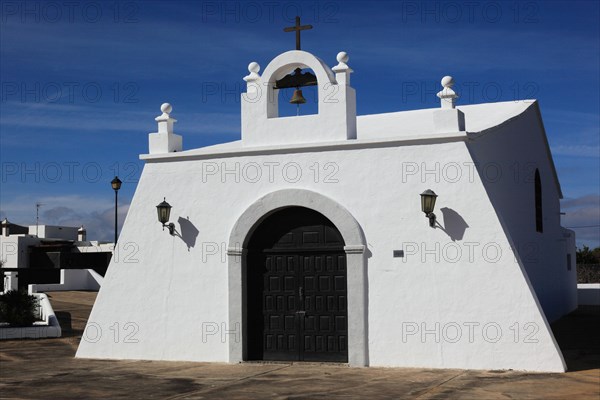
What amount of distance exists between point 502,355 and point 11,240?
3433cm

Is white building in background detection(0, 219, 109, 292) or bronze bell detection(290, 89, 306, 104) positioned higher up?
bronze bell detection(290, 89, 306, 104)

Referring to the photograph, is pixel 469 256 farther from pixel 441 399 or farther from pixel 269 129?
pixel 269 129

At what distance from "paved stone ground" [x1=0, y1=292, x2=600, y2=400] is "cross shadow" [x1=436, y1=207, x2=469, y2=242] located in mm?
2064

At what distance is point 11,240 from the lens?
4009cm

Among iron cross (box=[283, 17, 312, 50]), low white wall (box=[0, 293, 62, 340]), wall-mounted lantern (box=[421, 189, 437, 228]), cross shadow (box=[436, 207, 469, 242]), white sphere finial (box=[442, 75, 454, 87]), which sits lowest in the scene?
low white wall (box=[0, 293, 62, 340])

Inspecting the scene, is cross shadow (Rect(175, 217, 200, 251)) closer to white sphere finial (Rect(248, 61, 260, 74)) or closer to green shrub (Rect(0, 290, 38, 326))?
white sphere finial (Rect(248, 61, 260, 74))

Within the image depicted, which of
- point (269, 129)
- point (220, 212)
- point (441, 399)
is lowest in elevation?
point (441, 399)

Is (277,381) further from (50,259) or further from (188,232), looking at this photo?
(50,259)

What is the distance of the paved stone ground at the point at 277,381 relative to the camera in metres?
9.55

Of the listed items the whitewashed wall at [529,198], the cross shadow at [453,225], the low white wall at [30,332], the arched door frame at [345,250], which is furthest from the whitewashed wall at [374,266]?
the low white wall at [30,332]

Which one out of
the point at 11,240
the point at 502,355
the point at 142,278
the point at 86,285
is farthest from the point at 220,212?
the point at 11,240

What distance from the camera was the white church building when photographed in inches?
450

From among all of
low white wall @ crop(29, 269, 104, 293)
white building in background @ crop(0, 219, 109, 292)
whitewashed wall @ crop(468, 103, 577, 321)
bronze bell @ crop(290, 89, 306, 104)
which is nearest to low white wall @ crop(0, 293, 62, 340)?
bronze bell @ crop(290, 89, 306, 104)

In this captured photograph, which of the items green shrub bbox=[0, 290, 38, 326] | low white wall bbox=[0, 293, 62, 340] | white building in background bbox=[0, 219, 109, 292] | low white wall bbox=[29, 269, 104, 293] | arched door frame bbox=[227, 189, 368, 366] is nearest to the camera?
arched door frame bbox=[227, 189, 368, 366]
